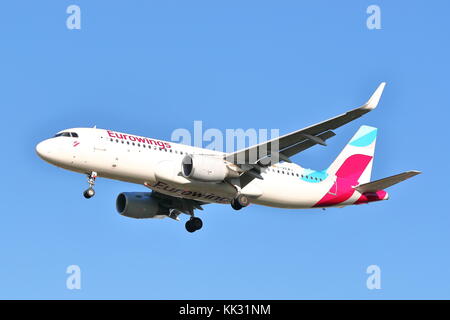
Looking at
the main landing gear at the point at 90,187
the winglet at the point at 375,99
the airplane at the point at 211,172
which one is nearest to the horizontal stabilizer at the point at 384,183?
the airplane at the point at 211,172

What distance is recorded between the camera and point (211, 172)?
146 ft

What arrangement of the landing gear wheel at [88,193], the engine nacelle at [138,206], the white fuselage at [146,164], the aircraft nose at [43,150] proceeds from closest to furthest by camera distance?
1. the aircraft nose at [43,150]
2. the white fuselage at [146,164]
3. the landing gear wheel at [88,193]
4. the engine nacelle at [138,206]

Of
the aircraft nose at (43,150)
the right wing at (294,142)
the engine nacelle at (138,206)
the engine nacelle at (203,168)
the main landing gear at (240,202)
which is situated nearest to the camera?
the right wing at (294,142)

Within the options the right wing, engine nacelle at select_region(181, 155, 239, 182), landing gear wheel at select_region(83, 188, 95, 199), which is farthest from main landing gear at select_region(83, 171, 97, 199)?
the right wing

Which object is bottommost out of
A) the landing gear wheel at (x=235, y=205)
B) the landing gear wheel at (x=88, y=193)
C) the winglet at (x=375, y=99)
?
the landing gear wheel at (x=235, y=205)

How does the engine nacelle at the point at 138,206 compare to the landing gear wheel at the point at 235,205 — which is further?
the engine nacelle at the point at 138,206

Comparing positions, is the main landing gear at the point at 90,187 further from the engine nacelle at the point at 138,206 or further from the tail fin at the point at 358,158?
the tail fin at the point at 358,158

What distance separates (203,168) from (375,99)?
32.1 ft

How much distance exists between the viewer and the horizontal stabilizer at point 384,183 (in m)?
46.1

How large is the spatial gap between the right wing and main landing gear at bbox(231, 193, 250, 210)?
1.56 meters

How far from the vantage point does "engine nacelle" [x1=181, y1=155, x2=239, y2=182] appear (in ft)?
144

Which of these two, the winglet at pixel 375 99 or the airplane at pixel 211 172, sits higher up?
the winglet at pixel 375 99

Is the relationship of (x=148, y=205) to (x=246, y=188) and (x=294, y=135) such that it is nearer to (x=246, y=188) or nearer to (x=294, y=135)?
(x=246, y=188)

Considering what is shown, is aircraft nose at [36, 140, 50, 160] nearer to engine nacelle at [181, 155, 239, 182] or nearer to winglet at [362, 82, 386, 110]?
engine nacelle at [181, 155, 239, 182]
